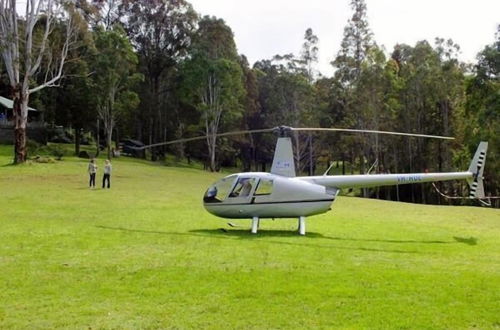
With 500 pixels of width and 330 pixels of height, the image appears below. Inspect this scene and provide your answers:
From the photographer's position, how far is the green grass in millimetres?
7000

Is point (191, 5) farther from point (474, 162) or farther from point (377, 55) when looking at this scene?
point (474, 162)

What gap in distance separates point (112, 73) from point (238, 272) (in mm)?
42712

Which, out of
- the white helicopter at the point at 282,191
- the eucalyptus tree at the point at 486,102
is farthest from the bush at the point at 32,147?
the white helicopter at the point at 282,191

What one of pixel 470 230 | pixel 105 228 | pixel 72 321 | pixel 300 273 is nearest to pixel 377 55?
pixel 470 230

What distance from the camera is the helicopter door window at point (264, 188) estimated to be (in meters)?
14.1

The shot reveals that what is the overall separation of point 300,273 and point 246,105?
A: 55492 mm

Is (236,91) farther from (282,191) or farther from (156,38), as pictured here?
(282,191)

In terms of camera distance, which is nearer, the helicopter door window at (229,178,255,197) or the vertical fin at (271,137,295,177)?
the helicopter door window at (229,178,255,197)

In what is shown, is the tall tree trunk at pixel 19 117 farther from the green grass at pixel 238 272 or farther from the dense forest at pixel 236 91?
the green grass at pixel 238 272

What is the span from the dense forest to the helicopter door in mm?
27589

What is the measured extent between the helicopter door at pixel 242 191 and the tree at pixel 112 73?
35.6m

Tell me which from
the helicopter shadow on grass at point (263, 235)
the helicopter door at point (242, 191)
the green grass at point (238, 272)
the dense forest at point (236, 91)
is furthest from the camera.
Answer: the dense forest at point (236, 91)

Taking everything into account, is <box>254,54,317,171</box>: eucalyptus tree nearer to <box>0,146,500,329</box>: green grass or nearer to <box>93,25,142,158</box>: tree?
<box>93,25,142,158</box>: tree

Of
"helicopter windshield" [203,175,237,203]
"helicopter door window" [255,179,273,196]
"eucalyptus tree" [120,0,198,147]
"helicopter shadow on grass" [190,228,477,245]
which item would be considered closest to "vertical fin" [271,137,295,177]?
"helicopter door window" [255,179,273,196]
